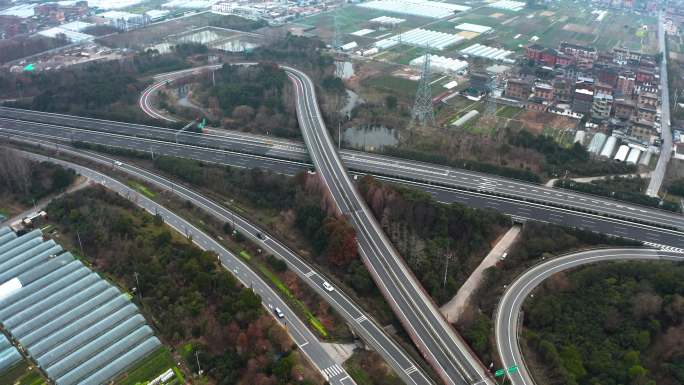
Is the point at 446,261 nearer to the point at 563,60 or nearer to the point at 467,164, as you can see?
the point at 467,164

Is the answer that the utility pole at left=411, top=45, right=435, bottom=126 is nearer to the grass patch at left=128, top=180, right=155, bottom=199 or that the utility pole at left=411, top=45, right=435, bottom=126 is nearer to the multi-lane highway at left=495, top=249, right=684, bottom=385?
the multi-lane highway at left=495, top=249, right=684, bottom=385

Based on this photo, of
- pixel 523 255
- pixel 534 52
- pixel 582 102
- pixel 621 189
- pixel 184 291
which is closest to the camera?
pixel 184 291

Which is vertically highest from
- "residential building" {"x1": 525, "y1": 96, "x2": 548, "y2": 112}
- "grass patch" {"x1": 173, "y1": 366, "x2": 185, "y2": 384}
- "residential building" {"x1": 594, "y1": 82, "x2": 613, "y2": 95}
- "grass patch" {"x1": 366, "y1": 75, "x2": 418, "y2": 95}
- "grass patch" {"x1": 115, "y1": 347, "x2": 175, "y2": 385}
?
"residential building" {"x1": 594, "y1": 82, "x2": 613, "y2": 95}

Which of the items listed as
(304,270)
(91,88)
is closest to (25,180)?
(91,88)

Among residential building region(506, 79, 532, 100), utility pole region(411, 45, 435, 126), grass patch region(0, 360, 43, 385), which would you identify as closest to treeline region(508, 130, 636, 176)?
utility pole region(411, 45, 435, 126)

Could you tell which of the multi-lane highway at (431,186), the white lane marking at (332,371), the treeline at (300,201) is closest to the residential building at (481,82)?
the multi-lane highway at (431,186)

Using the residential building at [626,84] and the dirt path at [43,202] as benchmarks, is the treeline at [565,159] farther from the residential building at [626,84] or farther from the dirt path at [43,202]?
the dirt path at [43,202]
